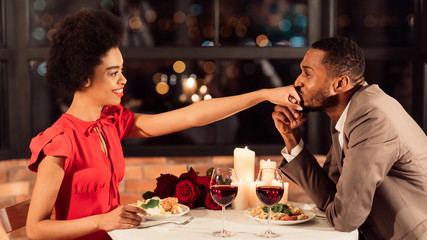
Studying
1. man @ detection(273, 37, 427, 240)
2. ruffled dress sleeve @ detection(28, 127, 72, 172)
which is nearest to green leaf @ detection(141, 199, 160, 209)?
ruffled dress sleeve @ detection(28, 127, 72, 172)

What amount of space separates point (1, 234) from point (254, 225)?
0.77 m

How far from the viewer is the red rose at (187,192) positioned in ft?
5.90

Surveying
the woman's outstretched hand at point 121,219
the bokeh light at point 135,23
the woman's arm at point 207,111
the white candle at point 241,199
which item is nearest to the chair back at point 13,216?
the woman's outstretched hand at point 121,219

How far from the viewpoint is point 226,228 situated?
159cm

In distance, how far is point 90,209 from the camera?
1.72 meters

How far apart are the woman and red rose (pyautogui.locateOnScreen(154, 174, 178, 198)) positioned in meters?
0.15

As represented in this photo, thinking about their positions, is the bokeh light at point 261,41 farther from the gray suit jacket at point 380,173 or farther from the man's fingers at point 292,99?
the gray suit jacket at point 380,173

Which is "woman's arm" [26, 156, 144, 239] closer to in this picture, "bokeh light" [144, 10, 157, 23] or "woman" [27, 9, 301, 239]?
"woman" [27, 9, 301, 239]

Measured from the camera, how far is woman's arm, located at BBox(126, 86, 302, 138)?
1903mm

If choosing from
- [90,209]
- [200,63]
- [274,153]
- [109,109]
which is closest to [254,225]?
[90,209]

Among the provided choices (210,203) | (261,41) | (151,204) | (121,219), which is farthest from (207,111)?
(261,41)

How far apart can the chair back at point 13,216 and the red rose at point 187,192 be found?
541mm

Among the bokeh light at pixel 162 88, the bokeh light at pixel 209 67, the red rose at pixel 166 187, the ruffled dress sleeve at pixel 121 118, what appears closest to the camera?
the red rose at pixel 166 187

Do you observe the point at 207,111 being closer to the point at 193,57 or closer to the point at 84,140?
the point at 84,140
